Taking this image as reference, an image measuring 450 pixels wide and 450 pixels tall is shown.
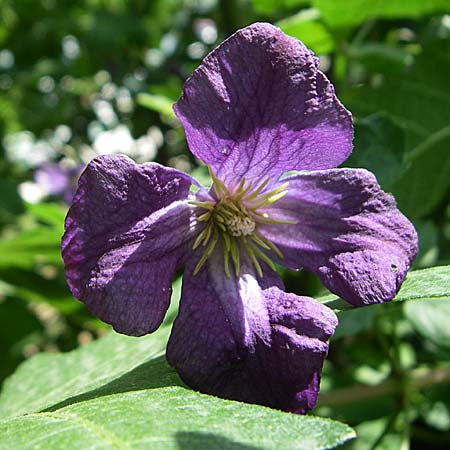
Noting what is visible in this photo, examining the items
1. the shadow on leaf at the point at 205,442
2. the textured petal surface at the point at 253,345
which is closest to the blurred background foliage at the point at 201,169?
the textured petal surface at the point at 253,345

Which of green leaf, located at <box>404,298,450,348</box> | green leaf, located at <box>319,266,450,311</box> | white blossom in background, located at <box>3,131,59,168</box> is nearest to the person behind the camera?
green leaf, located at <box>319,266,450,311</box>

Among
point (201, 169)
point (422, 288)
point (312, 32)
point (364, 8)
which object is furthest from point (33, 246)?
point (422, 288)

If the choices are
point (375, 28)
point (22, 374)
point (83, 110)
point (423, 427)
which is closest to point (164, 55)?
point (83, 110)

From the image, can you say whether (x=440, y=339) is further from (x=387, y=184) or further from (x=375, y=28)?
(x=375, y=28)

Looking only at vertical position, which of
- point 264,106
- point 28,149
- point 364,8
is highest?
point 264,106

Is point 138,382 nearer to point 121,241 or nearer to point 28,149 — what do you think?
point 121,241

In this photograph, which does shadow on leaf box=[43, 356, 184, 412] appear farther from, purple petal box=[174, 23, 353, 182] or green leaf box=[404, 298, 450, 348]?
green leaf box=[404, 298, 450, 348]

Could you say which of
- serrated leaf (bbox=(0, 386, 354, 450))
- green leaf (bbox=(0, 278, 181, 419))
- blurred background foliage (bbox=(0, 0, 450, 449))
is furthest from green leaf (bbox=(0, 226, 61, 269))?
serrated leaf (bbox=(0, 386, 354, 450))
